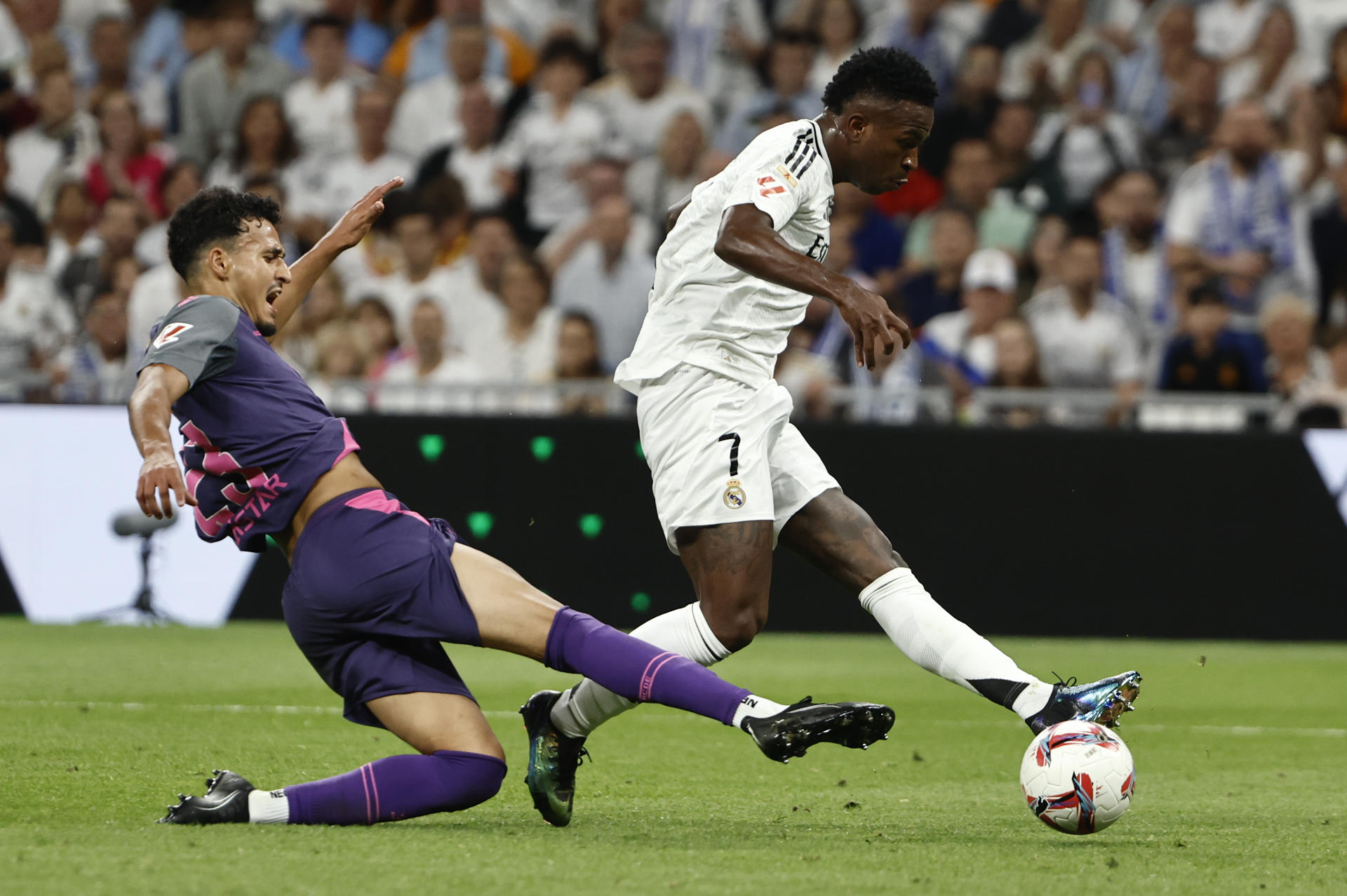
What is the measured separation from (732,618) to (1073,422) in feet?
19.8

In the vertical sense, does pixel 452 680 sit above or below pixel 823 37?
below

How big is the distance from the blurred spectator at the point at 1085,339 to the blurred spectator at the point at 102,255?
6.33 meters

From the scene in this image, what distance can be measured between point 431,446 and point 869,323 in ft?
20.8

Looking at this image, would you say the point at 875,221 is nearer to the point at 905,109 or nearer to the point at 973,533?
the point at 973,533

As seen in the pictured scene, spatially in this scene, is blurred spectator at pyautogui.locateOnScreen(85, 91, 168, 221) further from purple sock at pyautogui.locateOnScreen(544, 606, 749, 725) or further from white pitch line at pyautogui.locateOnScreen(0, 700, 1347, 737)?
purple sock at pyautogui.locateOnScreen(544, 606, 749, 725)

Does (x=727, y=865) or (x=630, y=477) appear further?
(x=630, y=477)

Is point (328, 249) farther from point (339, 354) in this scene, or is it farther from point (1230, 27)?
point (1230, 27)

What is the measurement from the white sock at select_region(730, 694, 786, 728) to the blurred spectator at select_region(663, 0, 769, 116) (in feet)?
31.0

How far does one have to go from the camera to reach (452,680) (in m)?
4.45

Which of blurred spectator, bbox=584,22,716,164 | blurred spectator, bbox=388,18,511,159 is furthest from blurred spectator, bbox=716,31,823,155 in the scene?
blurred spectator, bbox=388,18,511,159

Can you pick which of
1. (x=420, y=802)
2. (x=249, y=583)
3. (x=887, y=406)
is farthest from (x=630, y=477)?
(x=420, y=802)

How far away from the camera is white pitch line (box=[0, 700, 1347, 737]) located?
6895 mm

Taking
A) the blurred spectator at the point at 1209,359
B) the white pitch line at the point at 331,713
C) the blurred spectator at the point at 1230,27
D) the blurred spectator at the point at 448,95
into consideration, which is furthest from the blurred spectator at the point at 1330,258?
the blurred spectator at the point at 448,95

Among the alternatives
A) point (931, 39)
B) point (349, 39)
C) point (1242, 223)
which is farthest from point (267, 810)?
point (349, 39)
